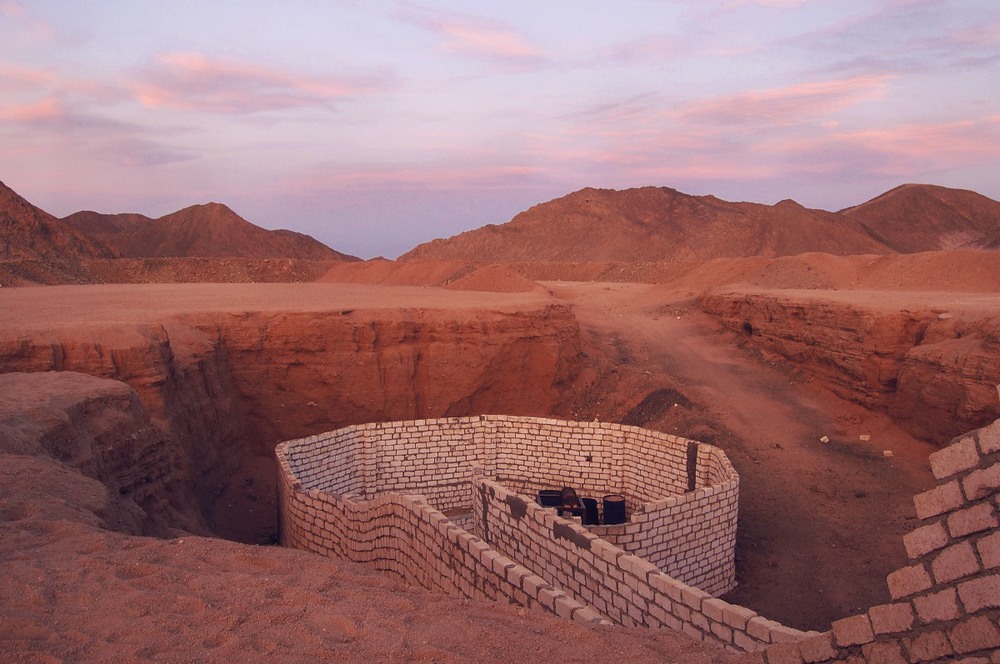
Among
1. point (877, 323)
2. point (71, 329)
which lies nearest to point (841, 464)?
point (877, 323)

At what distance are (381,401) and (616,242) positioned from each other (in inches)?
1865

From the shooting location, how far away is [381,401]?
43.1ft

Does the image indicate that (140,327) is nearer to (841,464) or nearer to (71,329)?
(71,329)

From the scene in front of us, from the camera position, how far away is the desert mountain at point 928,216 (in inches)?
2319

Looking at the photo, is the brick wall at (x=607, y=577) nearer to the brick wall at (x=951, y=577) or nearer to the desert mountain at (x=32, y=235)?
the brick wall at (x=951, y=577)

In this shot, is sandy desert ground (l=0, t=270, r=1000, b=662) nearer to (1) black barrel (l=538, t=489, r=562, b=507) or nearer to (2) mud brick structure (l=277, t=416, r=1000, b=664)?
(2) mud brick structure (l=277, t=416, r=1000, b=664)

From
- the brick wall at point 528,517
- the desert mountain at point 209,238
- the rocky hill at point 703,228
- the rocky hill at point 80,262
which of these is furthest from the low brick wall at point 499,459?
the rocky hill at point 703,228

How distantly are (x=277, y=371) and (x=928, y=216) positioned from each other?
64.0 meters

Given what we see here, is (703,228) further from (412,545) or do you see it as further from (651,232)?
(412,545)

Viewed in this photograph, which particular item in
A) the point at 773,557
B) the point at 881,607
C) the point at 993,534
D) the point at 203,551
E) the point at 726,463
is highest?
the point at 993,534

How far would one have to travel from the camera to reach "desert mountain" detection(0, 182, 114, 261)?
29481mm

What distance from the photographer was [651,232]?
59875 millimetres

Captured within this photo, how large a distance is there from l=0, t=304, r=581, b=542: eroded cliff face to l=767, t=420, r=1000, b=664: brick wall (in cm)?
764

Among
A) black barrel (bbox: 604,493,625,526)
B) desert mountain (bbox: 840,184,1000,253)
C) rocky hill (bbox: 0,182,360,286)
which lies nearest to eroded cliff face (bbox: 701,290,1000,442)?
black barrel (bbox: 604,493,625,526)
